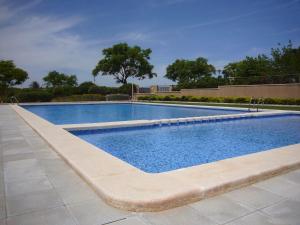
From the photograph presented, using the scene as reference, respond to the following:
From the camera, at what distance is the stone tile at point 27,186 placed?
11.0 ft

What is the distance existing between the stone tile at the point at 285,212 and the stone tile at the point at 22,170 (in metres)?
3.13

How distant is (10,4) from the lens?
13.5 m

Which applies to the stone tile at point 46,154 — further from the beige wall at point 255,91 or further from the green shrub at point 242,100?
the beige wall at point 255,91

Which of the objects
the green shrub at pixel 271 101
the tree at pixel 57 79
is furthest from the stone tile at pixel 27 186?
the tree at pixel 57 79

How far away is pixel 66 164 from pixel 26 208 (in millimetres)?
1716

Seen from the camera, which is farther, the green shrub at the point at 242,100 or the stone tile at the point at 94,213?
the green shrub at the point at 242,100

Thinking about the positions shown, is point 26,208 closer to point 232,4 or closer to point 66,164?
point 66,164

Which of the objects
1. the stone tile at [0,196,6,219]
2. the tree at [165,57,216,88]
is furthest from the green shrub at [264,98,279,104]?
the tree at [165,57,216,88]

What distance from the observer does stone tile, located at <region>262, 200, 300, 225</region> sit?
2658mm

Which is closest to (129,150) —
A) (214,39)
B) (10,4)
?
(10,4)

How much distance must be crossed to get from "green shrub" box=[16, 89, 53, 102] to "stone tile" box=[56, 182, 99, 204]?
26655 millimetres

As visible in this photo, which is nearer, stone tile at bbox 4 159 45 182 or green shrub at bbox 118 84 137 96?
stone tile at bbox 4 159 45 182

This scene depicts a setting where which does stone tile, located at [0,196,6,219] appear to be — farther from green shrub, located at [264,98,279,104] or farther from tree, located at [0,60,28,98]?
tree, located at [0,60,28,98]

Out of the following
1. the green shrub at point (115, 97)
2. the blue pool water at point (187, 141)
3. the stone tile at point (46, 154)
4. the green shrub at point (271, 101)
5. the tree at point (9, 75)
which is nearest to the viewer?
the stone tile at point (46, 154)
